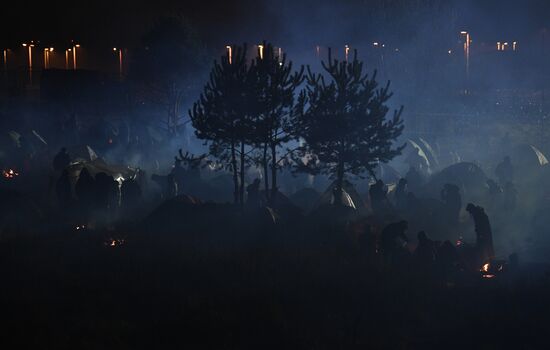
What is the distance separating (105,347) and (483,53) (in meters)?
55.0

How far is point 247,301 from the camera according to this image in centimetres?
1393

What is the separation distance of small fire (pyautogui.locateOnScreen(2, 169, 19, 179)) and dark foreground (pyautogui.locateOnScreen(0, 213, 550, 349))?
43.4 feet

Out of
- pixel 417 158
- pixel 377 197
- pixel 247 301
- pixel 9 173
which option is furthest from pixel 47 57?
pixel 247 301

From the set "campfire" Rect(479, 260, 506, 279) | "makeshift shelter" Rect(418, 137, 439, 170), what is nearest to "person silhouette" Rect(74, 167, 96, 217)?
"campfire" Rect(479, 260, 506, 279)

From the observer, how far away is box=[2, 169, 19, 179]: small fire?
2999cm

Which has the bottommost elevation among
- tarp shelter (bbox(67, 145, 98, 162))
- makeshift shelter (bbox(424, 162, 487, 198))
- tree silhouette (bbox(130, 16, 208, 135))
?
makeshift shelter (bbox(424, 162, 487, 198))

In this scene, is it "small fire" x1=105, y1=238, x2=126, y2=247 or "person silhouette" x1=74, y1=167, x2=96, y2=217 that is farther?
"person silhouette" x1=74, y1=167, x2=96, y2=217

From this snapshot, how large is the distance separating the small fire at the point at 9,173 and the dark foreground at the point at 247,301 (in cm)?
1323

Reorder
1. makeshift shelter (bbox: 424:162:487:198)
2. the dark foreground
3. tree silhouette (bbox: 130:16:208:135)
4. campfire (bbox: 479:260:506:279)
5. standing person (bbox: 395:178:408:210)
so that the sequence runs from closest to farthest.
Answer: the dark foreground, campfire (bbox: 479:260:506:279), standing person (bbox: 395:178:408:210), makeshift shelter (bbox: 424:162:487:198), tree silhouette (bbox: 130:16:208:135)

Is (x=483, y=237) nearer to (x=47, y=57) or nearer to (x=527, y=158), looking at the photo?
(x=527, y=158)

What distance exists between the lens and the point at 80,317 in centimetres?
1303

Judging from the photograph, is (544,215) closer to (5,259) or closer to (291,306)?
(291,306)

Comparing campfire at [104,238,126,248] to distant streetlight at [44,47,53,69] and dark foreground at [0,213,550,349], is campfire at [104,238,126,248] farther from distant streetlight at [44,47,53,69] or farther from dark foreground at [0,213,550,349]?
distant streetlight at [44,47,53,69]

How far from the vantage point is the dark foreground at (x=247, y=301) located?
12.5 meters
